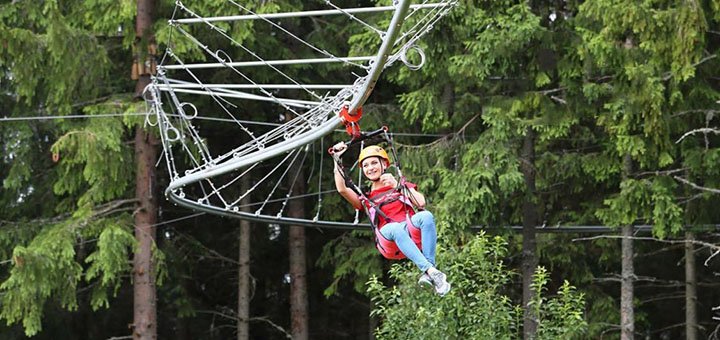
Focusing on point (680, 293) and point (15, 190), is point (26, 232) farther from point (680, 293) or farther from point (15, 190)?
point (680, 293)

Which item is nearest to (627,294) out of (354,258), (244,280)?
(354,258)

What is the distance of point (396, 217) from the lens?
8.30 meters

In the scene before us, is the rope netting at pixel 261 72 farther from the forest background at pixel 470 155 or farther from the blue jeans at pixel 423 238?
the blue jeans at pixel 423 238

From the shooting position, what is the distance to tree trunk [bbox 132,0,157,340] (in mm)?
15586

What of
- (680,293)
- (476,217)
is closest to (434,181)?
(476,217)

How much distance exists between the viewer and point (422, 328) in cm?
1175

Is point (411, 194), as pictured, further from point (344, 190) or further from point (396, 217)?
point (344, 190)

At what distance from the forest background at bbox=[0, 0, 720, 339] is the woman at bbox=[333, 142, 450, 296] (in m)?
3.35

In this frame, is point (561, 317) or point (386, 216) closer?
point (386, 216)

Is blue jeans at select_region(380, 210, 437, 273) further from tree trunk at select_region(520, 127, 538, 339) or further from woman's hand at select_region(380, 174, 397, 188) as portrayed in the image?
tree trunk at select_region(520, 127, 538, 339)

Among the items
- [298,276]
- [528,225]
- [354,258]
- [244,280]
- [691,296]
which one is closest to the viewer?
[528,225]

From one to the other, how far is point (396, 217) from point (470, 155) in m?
6.58

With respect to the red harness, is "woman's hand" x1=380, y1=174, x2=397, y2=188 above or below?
above

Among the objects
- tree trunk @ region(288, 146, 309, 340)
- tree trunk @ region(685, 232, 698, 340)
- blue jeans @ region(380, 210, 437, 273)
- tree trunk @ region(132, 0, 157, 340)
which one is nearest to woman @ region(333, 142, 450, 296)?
blue jeans @ region(380, 210, 437, 273)
